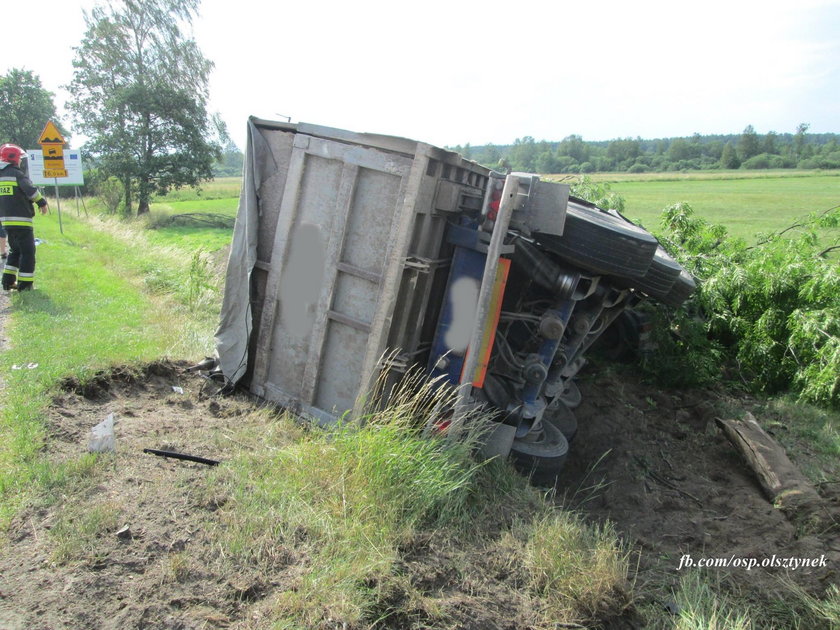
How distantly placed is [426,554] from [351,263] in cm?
209

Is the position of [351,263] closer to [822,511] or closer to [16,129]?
[822,511]

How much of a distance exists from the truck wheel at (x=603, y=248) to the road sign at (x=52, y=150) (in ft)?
42.2

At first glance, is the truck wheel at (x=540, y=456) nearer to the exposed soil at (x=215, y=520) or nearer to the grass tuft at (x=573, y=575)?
the exposed soil at (x=215, y=520)

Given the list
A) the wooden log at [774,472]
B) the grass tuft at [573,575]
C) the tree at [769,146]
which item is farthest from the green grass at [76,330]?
the tree at [769,146]

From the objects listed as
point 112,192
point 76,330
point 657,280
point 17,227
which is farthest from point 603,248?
point 112,192

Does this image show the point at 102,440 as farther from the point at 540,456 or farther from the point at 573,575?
the point at 540,456

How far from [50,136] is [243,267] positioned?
11.1 metres

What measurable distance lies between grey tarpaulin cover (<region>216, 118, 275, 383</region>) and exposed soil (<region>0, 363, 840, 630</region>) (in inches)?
14.7

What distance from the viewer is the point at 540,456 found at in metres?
4.59

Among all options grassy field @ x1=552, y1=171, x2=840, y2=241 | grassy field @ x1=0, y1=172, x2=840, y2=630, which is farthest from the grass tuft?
grassy field @ x1=552, y1=171, x2=840, y2=241

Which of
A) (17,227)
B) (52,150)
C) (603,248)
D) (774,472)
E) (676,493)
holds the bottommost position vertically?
(676,493)

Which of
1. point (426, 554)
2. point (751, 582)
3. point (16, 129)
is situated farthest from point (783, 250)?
point (16, 129)

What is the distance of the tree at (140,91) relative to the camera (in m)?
27.1

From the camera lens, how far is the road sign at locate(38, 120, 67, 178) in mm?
12750
